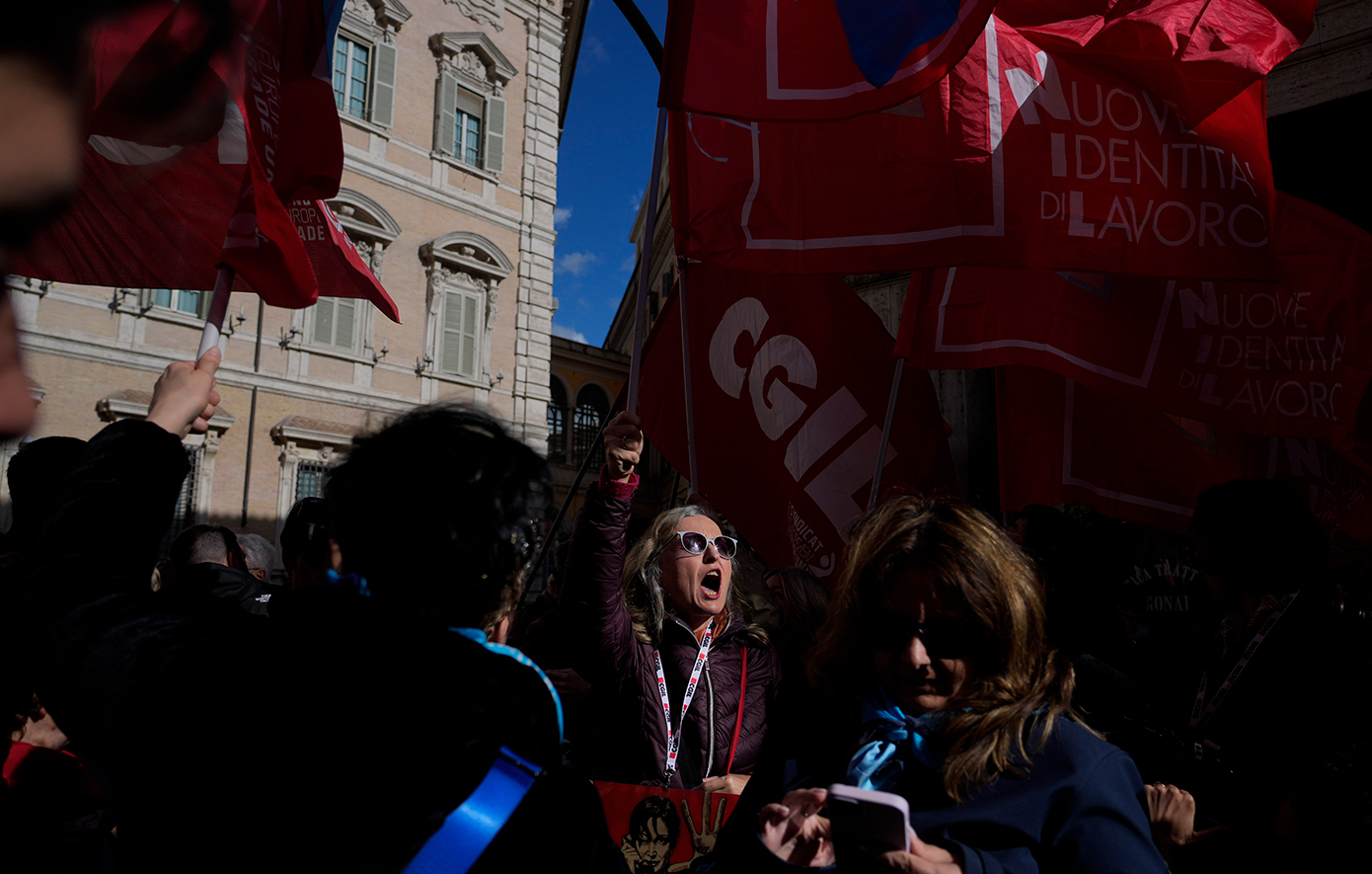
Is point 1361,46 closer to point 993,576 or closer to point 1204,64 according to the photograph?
point 1204,64

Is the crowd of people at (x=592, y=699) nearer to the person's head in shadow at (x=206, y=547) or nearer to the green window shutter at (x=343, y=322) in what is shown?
the person's head in shadow at (x=206, y=547)

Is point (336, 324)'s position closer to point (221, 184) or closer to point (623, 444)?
point (221, 184)

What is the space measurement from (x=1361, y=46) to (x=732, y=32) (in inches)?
268

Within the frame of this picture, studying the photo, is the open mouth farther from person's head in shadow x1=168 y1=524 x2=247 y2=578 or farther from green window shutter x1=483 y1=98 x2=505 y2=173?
green window shutter x1=483 y1=98 x2=505 y2=173

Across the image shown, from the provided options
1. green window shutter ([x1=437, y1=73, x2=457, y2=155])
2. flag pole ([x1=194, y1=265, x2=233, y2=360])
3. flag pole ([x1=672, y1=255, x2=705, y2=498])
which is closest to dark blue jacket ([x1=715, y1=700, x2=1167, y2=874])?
flag pole ([x1=194, y1=265, x2=233, y2=360])

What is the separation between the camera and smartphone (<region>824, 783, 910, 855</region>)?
4.07 ft

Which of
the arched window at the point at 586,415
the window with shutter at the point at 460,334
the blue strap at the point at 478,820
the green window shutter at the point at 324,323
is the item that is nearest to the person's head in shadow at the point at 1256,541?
the blue strap at the point at 478,820

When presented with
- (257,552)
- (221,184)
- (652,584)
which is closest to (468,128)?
(257,552)

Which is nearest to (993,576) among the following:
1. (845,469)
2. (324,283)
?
(845,469)

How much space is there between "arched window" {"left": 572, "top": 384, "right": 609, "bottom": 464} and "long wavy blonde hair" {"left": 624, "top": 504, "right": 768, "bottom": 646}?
90.1ft

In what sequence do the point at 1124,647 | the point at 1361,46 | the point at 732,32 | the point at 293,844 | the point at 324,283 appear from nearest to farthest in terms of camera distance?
the point at 293,844
the point at 732,32
the point at 1124,647
the point at 324,283
the point at 1361,46

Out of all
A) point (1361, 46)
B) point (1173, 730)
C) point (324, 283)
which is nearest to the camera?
point (1173, 730)

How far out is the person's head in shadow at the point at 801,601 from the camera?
3.50m

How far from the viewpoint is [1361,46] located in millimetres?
6691
